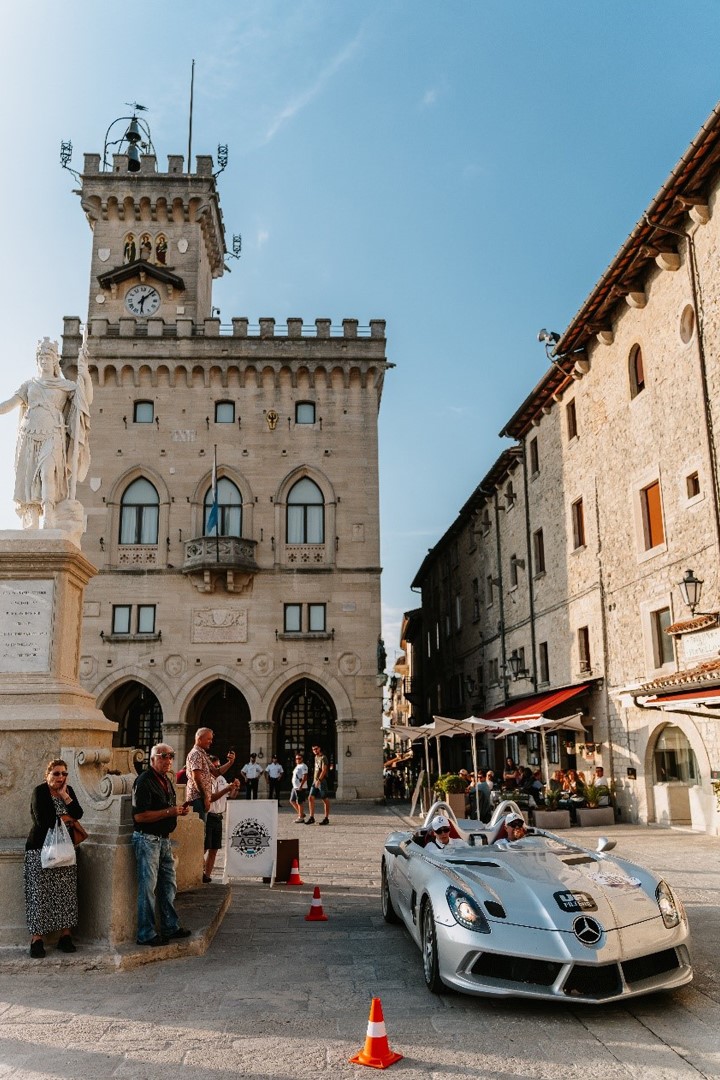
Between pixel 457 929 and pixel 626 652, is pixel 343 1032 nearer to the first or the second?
pixel 457 929

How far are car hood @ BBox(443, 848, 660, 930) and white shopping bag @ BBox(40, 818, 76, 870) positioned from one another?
289 cm

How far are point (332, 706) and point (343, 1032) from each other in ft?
89.4

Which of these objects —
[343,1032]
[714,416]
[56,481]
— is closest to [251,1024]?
[343,1032]

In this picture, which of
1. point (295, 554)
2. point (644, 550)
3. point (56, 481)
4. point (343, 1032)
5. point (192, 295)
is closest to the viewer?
point (343, 1032)

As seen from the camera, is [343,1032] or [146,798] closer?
[343,1032]

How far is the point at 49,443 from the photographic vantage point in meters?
9.30

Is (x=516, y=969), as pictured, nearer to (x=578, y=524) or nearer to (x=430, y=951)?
(x=430, y=951)

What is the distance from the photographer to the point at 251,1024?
5.32m

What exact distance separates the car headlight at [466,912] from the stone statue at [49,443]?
5.40 m

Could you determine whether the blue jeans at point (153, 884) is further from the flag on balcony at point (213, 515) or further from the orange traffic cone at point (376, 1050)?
the flag on balcony at point (213, 515)

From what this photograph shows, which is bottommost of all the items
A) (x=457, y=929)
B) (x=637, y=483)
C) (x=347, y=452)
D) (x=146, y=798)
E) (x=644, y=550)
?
(x=457, y=929)

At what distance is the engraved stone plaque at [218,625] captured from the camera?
30.3 m

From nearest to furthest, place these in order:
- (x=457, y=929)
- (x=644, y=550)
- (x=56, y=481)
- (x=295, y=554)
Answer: (x=457, y=929) < (x=56, y=481) < (x=644, y=550) < (x=295, y=554)

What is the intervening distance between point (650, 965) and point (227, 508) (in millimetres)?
27264
